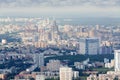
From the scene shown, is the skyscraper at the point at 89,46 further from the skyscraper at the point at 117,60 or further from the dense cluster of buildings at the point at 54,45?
the skyscraper at the point at 117,60

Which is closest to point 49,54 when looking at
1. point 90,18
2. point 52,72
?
point 90,18

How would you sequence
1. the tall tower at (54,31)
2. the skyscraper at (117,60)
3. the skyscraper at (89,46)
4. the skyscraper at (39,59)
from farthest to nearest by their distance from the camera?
1. the tall tower at (54,31)
2. the skyscraper at (89,46)
3. the skyscraper at (39,59)
4. the skyscraper at (117,60)

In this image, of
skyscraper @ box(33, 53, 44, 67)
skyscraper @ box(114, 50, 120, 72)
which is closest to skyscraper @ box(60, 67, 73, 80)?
skyscraper @ box(114, 50, 120, 72)

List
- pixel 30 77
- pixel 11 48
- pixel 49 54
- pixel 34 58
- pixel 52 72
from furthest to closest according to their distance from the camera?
pixel 11 48
pixel 49 54
pixel 34 58
pixel 52 72
pixel 30 77

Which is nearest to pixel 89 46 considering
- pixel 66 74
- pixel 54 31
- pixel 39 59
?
pixel 54 31

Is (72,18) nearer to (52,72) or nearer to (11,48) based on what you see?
(11,48)

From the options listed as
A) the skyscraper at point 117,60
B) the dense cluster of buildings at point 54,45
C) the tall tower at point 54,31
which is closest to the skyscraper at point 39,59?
the dense cluster of buildings at point 54,45

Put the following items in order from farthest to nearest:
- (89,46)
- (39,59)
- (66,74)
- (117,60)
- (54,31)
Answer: (54,31), (89,46), (39,59), (117,60), (66,74)

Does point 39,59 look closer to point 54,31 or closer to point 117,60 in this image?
point 117,60
